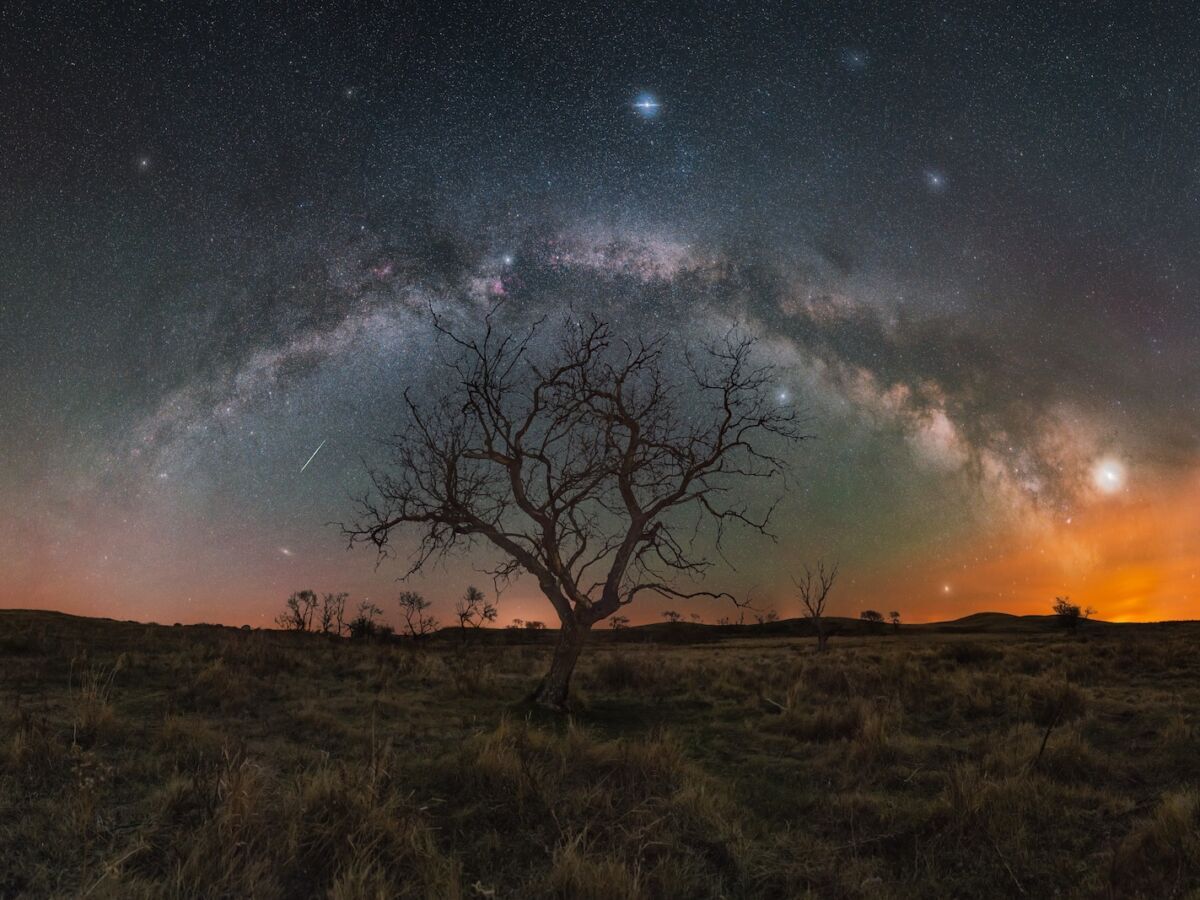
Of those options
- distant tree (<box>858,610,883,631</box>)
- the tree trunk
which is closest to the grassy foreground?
the tree trunk

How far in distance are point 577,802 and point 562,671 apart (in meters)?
7.76

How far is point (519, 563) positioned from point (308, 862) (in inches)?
393

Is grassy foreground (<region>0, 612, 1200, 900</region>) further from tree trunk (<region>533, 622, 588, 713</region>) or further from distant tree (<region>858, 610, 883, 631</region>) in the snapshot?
distant tree (<region>858, 610, 883, 631</region>)

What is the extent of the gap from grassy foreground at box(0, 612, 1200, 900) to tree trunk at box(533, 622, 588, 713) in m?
1.49

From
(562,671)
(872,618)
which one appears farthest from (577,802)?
(872,618)

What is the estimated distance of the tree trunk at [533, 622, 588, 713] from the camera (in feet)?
46.3

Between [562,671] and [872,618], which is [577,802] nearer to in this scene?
[562,671]

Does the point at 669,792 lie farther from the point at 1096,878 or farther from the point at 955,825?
the point at 1096,878

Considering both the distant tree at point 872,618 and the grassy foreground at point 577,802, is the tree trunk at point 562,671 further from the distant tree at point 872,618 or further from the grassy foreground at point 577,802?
the distant tree at point 872,618

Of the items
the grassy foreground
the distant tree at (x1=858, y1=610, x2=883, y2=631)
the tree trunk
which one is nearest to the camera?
the grassy foreground

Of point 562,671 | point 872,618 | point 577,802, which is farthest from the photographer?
point 872,618

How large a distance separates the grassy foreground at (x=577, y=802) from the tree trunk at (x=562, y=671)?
4.88 feet

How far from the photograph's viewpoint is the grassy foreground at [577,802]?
16.2ft

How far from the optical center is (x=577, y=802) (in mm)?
6559
